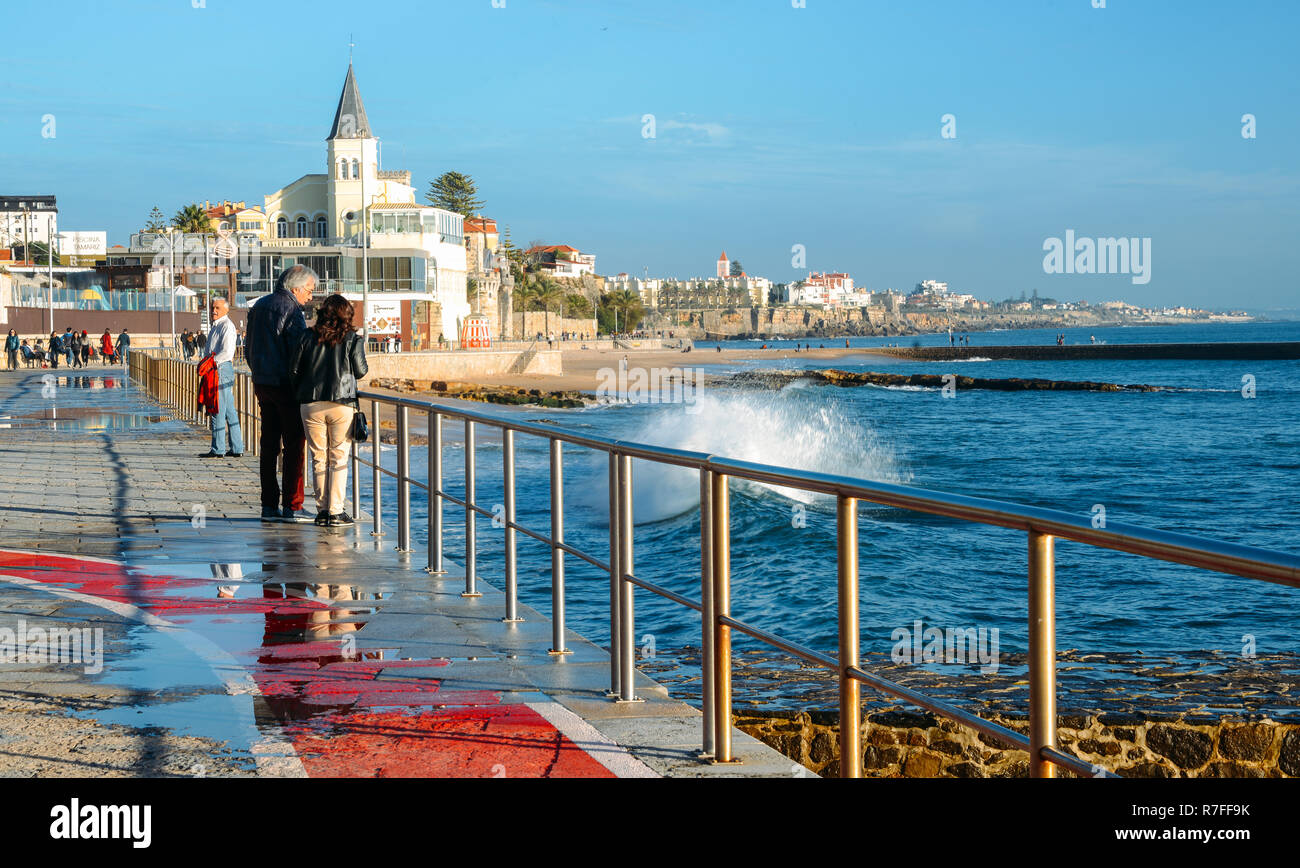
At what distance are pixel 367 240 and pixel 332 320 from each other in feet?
265

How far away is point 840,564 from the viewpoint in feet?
11.3

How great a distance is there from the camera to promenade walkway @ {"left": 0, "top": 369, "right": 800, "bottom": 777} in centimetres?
420

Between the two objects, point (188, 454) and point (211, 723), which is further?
point (188, 454)

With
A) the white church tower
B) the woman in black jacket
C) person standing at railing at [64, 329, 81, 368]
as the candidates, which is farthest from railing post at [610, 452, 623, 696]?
the white church tower

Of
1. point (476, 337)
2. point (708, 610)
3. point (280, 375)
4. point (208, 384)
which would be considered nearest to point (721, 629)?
point (708, 610)

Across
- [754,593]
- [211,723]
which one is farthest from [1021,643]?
[211,723]

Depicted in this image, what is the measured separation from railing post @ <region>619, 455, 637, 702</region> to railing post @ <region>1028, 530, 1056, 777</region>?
7.76 ft

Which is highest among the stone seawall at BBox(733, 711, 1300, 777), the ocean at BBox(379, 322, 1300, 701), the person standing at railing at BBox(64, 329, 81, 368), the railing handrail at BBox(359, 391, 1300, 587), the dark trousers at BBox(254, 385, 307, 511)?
the person standing at railing at BBox(64, 329, 81, 368)

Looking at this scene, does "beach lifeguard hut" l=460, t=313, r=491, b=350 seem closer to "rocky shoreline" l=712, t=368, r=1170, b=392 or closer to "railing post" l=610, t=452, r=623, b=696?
"rocky shoreline" l=712, t=368, r=1170, b=392

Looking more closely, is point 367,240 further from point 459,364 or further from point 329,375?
point 329,375

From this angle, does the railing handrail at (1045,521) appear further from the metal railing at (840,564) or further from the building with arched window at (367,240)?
the building with arched window at (367,240)
